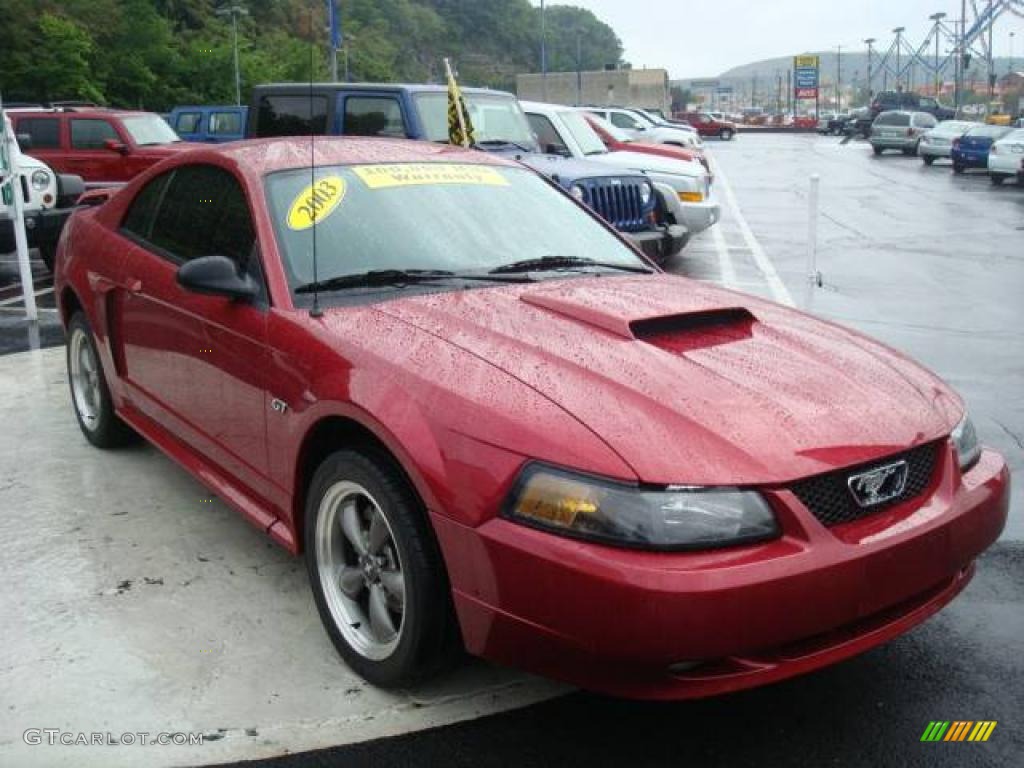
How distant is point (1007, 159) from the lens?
2442 centimetres

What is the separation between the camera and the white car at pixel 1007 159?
952 inches

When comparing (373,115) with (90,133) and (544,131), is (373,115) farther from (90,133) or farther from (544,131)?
(90,133)

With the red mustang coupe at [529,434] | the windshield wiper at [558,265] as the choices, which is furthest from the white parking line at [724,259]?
the red mustang coupe at [529,434]

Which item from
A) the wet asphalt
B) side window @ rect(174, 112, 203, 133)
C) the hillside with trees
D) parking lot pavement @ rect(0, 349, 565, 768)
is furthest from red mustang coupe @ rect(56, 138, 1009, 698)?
side window @ rect(174, 112, 203, 133)

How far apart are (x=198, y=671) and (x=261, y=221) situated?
149 cm

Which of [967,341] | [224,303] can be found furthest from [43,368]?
[967,341]

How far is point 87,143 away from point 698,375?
1391 cm

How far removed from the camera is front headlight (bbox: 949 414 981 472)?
3051 mm

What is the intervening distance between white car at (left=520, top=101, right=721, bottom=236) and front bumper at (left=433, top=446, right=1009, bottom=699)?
984cm

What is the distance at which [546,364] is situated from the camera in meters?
Result: 2.90

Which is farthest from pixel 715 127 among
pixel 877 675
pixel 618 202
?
pixel 877 675

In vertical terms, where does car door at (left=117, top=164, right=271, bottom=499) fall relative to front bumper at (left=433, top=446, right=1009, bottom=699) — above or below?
above

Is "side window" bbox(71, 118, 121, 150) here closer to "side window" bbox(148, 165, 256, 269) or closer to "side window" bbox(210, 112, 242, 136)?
"side window" bbox(210, 112, 242, 136)

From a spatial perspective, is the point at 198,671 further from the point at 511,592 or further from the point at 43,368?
the point at 43,368
